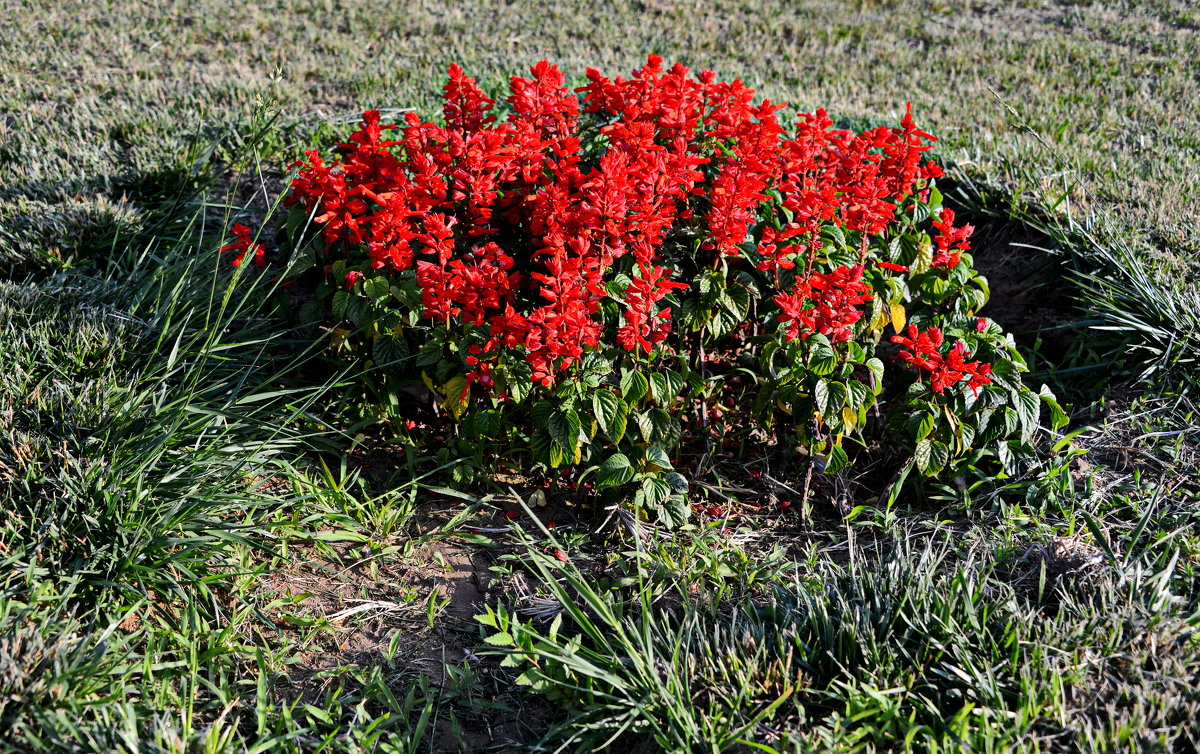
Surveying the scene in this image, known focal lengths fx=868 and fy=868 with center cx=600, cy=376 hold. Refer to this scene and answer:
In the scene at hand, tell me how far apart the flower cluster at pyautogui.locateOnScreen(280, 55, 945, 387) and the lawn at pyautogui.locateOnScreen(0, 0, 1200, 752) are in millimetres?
442

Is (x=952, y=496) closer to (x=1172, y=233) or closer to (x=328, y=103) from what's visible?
(x=1172, y=233)

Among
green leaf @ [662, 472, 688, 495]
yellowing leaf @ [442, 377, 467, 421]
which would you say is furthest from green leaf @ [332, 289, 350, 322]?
green leaf @ [662, 472, 688, 495]

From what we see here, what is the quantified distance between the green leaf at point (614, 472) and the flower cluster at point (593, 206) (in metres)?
0.34

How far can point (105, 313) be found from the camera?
2961mm

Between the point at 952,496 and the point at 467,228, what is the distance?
6.12 ft

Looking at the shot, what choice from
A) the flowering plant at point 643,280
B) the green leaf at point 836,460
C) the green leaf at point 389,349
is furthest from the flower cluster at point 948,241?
the green leaf at point 389,349

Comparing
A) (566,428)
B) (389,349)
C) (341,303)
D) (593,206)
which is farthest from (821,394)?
(341,303)

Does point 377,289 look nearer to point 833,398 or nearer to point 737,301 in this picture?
point 737,301

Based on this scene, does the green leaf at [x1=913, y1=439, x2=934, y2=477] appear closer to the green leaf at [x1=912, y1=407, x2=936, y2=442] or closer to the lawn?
the green leaf at [x1=912, y1=407, x2=936, y2=442]

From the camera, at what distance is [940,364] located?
8.57 ft

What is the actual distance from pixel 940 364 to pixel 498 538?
4.92 ft

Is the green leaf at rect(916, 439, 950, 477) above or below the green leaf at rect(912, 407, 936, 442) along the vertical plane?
below

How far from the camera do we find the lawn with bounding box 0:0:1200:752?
200cm

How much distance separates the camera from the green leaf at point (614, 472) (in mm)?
2676
